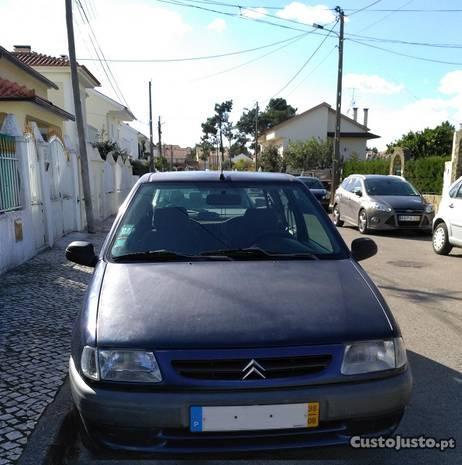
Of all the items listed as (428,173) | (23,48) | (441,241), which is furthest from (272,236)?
(23,48)

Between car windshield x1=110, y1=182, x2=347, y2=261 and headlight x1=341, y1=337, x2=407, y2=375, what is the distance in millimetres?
978

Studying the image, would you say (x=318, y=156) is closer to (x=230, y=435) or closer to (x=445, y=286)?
(x=445, y=286)

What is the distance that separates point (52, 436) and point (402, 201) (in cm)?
1150

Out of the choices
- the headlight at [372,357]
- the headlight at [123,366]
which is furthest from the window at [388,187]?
the headlight at [123,366]

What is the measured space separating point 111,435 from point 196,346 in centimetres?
59

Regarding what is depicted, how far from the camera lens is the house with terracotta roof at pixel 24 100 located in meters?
11.5

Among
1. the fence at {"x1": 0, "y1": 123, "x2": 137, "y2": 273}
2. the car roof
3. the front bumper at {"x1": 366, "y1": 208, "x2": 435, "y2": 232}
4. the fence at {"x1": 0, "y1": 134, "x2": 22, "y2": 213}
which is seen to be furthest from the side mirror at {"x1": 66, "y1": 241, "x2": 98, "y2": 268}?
the front bumper at {"x1": 366, "y1": 208, "x2": 435, "y2": 232}

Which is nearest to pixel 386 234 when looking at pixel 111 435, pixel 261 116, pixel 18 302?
pixel 18 302

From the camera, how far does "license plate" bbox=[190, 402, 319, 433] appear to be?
2.20m

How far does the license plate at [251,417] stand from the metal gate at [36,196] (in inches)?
296

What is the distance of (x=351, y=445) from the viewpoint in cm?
235

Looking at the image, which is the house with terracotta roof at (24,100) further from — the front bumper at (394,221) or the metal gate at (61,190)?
the front bumper at (394,221)

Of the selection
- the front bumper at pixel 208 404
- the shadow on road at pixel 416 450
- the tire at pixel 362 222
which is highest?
the front bumper at pixel 208 404

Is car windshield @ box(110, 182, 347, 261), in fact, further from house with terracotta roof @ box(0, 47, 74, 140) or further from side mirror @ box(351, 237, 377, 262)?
house with terracotta roof @ box(0, 47, 74, 140)
